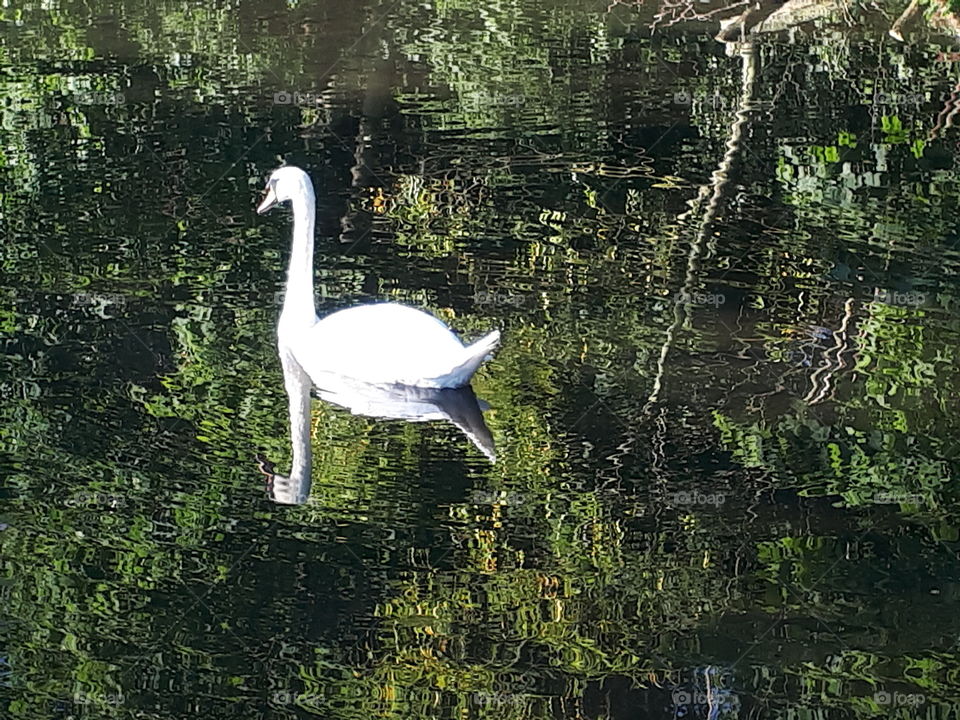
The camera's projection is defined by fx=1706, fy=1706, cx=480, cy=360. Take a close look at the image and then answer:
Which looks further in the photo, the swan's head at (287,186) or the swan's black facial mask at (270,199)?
the swan's black facial mask at (270,199)

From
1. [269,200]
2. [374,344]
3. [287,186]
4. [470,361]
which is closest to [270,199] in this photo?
[269,200]

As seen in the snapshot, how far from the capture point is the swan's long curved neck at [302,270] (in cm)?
893

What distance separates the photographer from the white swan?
323 inches

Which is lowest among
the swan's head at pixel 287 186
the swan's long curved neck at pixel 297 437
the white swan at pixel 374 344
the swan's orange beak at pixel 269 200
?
the swan's long curved neck at pixel 297 437

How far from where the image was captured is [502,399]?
27.1 ft

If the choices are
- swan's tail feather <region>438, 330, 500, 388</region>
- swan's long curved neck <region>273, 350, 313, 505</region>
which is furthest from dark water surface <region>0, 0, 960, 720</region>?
swan's tail feather <region>438, 330, 500, 388</region>

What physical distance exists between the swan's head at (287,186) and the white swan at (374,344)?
0.43m

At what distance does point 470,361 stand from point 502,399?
30cm

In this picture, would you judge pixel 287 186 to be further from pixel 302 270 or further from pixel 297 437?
pixel 297 437

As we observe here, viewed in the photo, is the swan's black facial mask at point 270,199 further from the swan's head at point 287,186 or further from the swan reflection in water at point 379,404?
the swan reflection in water at point 379,404

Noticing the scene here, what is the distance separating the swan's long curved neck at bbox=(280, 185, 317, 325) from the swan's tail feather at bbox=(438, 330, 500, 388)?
3.24ft

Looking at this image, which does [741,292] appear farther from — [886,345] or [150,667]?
[150,667]

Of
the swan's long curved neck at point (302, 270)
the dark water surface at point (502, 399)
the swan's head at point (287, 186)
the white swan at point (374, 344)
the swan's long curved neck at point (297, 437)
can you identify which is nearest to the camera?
the dark water surface at point (502, 399)

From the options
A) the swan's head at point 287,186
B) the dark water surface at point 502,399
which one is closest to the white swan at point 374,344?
the dark water surface at point 502,399
